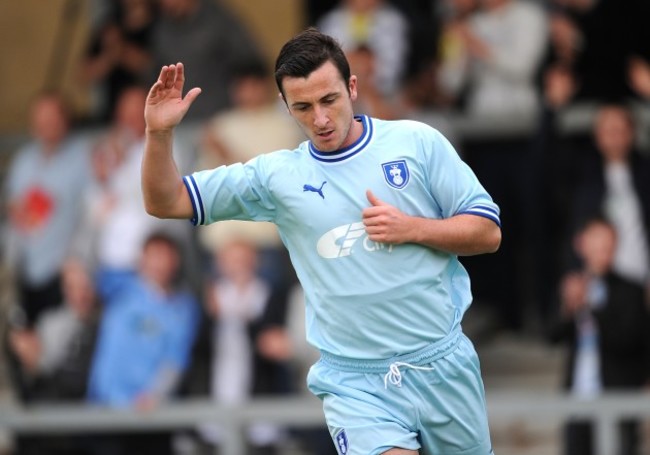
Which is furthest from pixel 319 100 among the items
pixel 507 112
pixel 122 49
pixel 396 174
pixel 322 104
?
pixel 122 49

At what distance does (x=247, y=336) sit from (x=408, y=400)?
4.19m

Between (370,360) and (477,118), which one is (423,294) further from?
(477,118)

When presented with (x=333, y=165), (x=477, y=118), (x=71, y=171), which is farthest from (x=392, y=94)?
(x=333, y=165)

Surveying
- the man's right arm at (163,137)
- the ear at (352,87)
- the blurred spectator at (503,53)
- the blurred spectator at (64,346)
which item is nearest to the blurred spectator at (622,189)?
the blurred spectator at (503,53)

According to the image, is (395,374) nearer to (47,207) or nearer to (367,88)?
(367,88)

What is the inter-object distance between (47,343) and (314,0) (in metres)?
4.69

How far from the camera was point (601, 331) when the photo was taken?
9023 millimetres

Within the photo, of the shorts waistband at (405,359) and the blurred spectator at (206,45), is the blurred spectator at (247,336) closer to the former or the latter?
the blurred spectator at (206,45)

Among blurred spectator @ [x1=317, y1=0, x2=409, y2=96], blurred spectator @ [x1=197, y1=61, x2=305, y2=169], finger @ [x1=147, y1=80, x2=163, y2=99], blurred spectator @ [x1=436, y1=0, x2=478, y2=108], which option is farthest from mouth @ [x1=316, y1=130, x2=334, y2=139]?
blurred spectator @ [x1=436, y1=0, x2=478, y2=108]

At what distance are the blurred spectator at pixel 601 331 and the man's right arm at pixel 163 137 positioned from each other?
4.28 metres

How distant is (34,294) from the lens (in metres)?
10.7

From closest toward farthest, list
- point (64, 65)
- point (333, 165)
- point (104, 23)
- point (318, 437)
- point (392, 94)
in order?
point (333, 165) < point (318, 437) < point (392, 94) < point (104, 23) < point (64, 65)

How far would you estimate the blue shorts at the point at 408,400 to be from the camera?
5352 mm

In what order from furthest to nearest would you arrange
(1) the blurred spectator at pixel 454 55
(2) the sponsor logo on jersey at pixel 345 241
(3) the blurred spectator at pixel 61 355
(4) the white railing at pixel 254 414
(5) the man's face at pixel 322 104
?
(1) the blurred spectator at pixel 454 55, (3) the blurred spectator at pixel 61 355, (4) the white railing at pixel 254 414, (2) the sponsor logo on jersey at pixel 345 241, (5) the man's face at pixel 322 104
